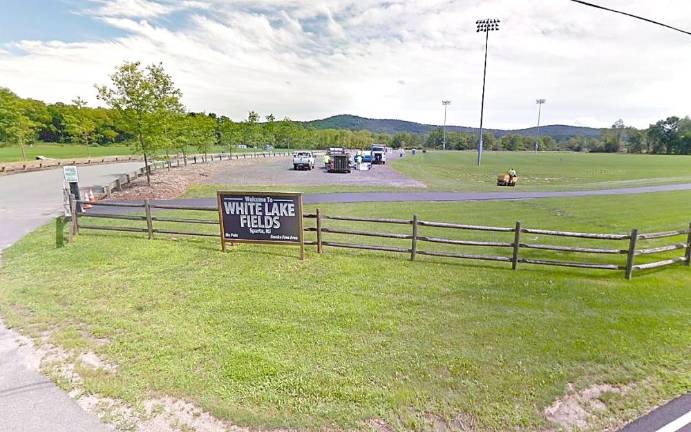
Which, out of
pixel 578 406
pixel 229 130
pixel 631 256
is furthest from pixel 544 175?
pixel 229 130

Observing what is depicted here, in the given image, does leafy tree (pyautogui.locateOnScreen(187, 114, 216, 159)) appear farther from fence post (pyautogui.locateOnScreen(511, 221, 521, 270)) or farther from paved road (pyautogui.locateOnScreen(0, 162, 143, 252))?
fence post (pyautogui.locateOnScreen(511, 221, 521, 270))

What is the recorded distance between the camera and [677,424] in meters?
3.26

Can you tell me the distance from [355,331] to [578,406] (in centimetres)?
263

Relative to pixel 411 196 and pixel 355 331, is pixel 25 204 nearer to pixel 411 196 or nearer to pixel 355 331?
pixel 355 331

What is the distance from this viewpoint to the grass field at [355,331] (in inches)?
138

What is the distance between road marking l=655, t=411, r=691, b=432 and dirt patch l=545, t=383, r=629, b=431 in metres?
0.46

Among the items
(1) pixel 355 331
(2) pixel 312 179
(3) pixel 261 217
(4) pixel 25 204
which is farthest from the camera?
(2) pixel 312 179

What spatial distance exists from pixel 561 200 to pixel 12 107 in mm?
48043

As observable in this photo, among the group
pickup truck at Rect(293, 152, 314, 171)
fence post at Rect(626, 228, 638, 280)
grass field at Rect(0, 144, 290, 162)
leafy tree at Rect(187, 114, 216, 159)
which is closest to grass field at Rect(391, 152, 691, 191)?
pickup truck at Rect(293, 152, 314, 171)

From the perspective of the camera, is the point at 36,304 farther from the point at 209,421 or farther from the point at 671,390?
the point at 671,390

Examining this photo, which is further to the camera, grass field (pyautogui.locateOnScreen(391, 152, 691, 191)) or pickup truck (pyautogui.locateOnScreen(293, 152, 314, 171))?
pickup truck (pyautogui.locateOnScreen(293, 152, 314, 171))

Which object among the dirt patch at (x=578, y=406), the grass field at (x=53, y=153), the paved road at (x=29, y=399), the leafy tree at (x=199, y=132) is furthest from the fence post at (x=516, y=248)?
the grass field at (x=53, y=153)

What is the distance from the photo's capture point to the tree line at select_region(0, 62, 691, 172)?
61.9ft

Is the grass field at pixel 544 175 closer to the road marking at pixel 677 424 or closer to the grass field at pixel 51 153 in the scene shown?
the road marking at pixel 677 424
